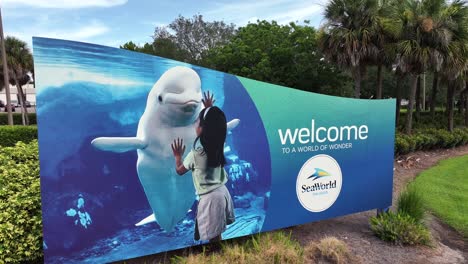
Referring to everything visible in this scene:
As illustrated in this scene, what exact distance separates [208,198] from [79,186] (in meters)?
1.45

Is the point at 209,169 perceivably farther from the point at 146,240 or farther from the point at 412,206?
the point at 412,206

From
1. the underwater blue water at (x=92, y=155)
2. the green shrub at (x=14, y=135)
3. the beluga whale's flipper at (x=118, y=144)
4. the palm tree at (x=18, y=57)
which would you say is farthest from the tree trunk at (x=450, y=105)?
the palm tree at (x=18, y=57)

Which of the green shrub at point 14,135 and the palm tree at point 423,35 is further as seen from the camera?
the palm tree at point 423,35

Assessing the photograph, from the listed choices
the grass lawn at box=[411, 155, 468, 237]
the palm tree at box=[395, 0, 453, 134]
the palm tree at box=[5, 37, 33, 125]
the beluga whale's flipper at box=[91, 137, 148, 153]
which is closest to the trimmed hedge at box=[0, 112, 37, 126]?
the palm tree at box=[5, 37, 33, 125]

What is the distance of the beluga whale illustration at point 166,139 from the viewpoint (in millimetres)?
3762

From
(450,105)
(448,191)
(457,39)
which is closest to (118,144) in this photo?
(448,191)

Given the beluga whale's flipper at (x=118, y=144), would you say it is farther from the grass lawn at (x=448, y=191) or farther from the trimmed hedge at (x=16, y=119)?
the trimmed hedge at (x=16, y=119)

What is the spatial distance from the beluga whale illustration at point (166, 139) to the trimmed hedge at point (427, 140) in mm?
11417

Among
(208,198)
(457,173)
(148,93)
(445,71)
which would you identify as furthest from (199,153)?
(445,71)

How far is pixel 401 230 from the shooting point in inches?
207

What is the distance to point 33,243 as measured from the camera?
3629 millimetres

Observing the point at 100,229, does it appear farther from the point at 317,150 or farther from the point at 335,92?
the point at 335,92

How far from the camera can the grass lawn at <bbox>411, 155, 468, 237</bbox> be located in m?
7.22

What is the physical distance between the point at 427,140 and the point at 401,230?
1225 cm
